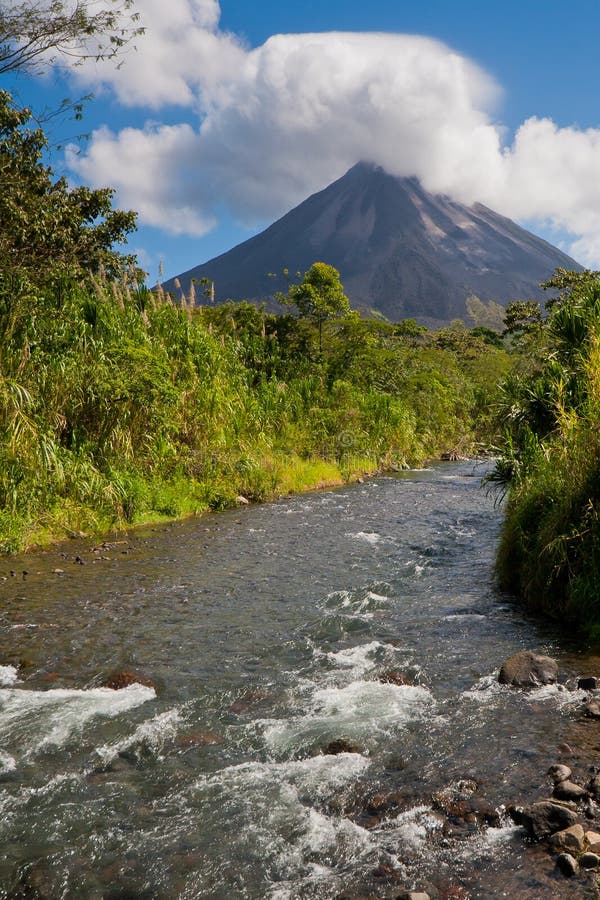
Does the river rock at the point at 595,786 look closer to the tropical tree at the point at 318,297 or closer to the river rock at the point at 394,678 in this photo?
the river rock at the point at 394,678

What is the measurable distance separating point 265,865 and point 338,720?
1.82 m

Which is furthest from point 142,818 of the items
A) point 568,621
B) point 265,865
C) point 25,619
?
point 568,621

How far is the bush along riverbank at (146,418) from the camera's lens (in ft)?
39.0

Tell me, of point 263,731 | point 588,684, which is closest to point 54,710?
point 263,731

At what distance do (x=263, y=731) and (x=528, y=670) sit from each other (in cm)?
265

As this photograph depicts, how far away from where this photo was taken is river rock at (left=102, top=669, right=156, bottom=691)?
6.24 meters

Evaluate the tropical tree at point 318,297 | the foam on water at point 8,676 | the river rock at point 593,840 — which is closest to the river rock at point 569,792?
the river rock at point 593,840

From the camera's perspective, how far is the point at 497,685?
20.3 feet

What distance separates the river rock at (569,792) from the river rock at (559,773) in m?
0.16

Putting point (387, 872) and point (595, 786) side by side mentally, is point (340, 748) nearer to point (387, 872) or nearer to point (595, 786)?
point (387, 872)

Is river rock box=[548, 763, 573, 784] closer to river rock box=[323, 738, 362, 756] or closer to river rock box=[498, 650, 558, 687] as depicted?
river rock box=[323, 738, 362, 756]

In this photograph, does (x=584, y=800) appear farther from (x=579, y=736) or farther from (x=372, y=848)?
(x=372, y=848)

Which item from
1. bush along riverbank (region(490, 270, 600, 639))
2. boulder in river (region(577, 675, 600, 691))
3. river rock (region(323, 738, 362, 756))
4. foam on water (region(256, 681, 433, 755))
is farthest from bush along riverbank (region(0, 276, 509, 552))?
boulder in river (region(577, 675, 600, 691))

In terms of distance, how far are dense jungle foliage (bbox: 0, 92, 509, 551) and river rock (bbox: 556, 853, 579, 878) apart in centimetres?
977
